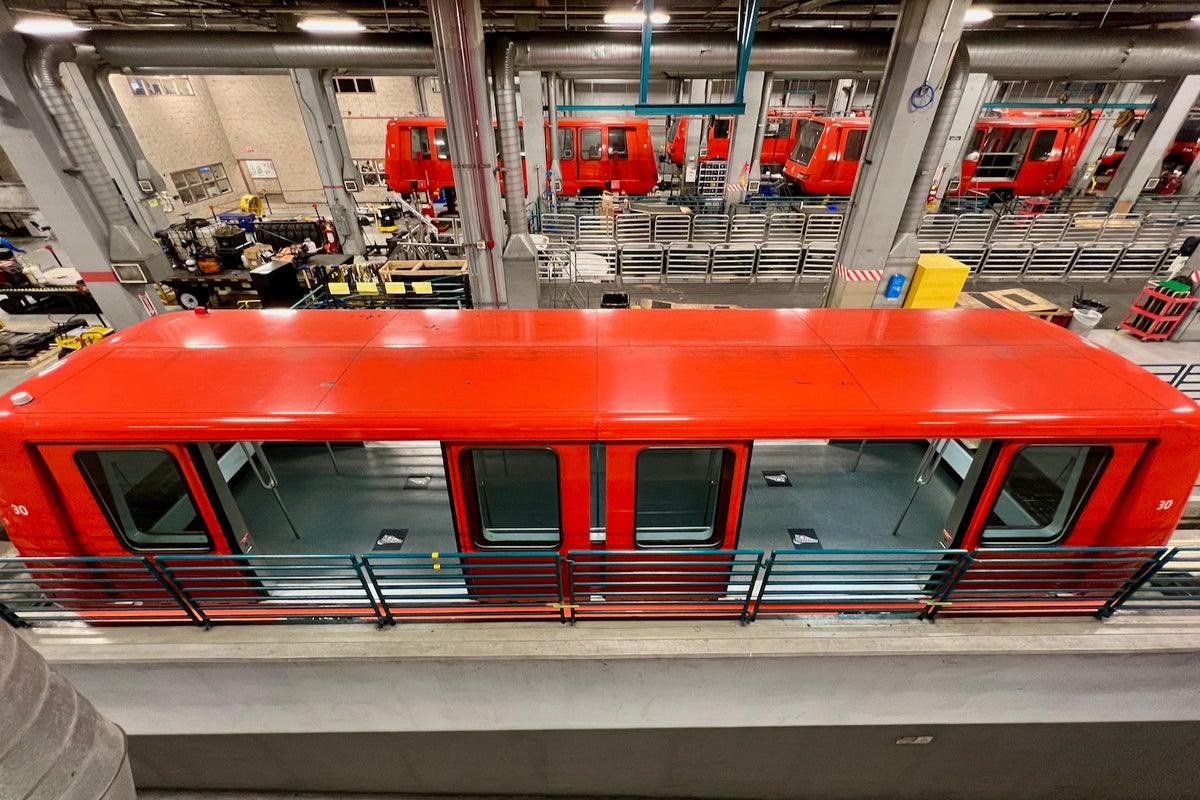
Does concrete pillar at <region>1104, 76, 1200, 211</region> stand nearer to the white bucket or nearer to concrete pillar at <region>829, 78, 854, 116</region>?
concrete pillar at <region>829, 78, 854, 116</region>

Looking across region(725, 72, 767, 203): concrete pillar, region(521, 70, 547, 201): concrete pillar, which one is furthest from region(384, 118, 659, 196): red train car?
region(725, 72, 767, 203): concrete pillar

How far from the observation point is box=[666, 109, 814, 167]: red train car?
23.6m

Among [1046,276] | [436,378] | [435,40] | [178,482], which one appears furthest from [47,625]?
[1046,276]

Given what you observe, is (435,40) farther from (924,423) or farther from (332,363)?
(924,423)

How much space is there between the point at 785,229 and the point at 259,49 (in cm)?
1348

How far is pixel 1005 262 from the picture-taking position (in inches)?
554

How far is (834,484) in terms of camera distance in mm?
5297

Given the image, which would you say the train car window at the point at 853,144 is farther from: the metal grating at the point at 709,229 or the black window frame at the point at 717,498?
the black window frame at the point at 717,498

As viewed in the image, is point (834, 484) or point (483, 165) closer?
point (834, 484)

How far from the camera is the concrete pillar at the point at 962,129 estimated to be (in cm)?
1600

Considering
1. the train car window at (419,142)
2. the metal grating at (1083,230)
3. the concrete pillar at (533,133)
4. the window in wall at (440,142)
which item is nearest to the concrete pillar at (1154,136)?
the metal grating at (1083,230)

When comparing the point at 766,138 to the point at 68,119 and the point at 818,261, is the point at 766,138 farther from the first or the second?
the point at 68,119

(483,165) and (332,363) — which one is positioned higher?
(483,165)

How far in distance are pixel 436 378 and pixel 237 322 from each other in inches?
94.3
